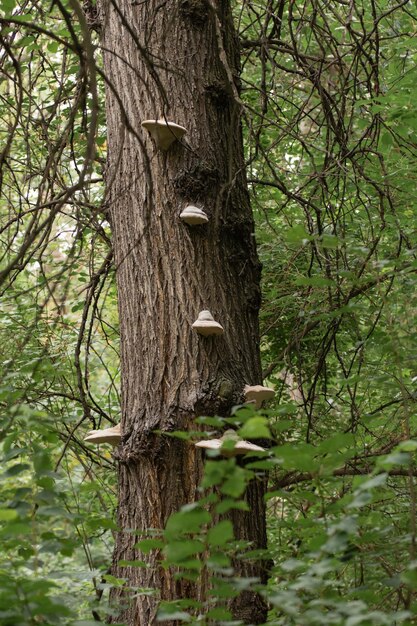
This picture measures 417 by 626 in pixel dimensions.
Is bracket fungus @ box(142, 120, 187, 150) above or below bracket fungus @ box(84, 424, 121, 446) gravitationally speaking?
above

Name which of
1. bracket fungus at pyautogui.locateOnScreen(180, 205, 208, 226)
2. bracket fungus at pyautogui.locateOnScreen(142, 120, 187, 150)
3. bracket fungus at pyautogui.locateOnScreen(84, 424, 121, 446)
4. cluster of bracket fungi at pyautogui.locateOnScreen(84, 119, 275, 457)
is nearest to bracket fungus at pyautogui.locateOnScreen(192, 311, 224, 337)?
cluster of bracket fungi at pyautogui.locateOnScreen(84, 119, 275, 457)

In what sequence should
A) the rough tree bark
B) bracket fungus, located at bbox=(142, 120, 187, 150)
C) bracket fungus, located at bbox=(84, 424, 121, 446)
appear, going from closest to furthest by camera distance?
the rough tree bark → bracket fungus, located at bbox=(84, 424, 121, 446) → bracket fungus, located at bbox=(142, 120, 187, 150)

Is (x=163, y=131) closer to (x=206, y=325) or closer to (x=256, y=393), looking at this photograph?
(x=206, y=325)

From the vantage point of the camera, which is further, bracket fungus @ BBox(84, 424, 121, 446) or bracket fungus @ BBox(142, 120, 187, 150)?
bracket fungus @ BBox(142, 120, 187, 150)

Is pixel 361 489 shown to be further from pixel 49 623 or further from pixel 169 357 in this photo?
pixel 169 357

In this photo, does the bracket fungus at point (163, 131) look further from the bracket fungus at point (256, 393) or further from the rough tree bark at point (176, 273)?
the bracket fungus at point (256, 393)

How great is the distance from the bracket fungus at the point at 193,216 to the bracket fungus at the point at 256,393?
2.09 feet

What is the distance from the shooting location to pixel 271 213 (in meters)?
5.12

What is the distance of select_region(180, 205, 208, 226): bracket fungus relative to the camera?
2.94 m

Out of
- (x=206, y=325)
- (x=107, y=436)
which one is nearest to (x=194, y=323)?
(x=206, y=325)

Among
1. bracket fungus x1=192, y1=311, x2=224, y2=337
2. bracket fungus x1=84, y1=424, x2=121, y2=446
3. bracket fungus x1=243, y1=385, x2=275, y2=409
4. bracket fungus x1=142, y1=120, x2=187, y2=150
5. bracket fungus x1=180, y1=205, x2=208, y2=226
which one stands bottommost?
bracket fungus x1=84, y1=424, x2=121, y2=446

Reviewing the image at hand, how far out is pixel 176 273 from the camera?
2.98 meters

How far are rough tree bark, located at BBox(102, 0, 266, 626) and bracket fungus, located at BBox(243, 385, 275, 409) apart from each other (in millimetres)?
30

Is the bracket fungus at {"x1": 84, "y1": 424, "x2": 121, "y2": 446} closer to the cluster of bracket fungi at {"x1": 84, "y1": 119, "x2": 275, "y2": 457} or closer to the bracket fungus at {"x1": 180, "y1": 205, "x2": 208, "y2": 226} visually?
the cluster of bracket fungi at {"x1": 84, "y1": 119, "x2": 275, "y2": 457}
